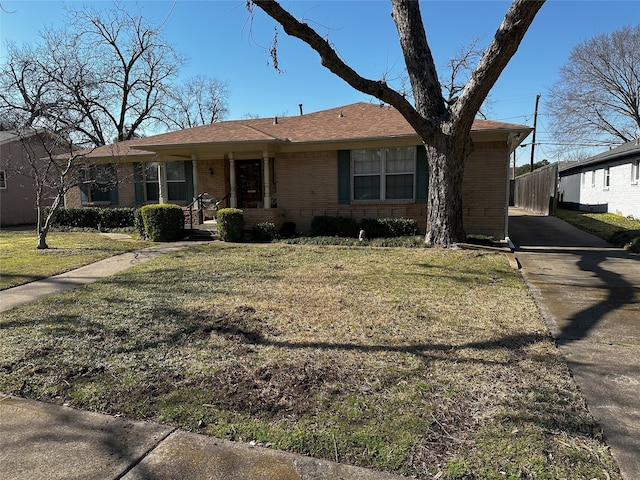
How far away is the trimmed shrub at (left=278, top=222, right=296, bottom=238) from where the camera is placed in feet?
46.6

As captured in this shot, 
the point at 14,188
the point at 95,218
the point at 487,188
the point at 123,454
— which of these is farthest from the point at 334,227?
the point at 14,188

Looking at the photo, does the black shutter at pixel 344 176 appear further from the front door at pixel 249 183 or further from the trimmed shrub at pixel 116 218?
the trimmed shrub at pixel 116 218

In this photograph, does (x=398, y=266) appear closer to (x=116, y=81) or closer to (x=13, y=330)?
(x=13, y=330)

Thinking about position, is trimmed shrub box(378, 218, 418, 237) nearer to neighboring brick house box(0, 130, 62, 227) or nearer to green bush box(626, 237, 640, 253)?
green bush box(626, 237, 640, 253)

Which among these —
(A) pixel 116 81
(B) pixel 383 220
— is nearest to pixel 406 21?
(B) pixel 383 220

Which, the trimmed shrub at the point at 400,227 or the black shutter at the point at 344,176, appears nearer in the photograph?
the trimmed shrub at the point at 400,227

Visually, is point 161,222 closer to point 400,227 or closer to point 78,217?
point 78,217

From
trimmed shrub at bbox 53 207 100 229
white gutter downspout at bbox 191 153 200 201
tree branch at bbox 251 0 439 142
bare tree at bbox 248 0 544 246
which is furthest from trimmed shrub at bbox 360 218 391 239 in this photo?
trimmed shrub at bbox 53 207 100 229

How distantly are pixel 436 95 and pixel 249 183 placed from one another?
27.1 ft

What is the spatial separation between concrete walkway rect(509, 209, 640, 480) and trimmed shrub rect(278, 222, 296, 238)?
6.99m

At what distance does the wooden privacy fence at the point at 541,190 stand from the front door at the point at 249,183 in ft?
48.8

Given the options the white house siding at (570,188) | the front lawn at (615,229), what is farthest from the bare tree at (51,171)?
the white house siding at (570,188)

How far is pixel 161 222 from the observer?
1321 cm

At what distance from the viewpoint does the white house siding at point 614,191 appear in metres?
18.7
